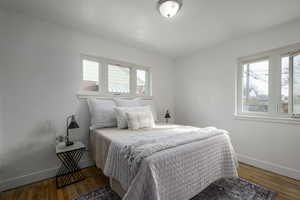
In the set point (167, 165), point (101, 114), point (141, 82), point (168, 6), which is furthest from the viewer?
point (141, 82)

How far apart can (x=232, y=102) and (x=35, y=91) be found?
339 cm

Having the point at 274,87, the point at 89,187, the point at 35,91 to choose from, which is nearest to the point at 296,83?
the point at 274,87

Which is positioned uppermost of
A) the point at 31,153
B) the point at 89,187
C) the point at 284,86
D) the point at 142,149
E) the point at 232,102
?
the point at 284,86

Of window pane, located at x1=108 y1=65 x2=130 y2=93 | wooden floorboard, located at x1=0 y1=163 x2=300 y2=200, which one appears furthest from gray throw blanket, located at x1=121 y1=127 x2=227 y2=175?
window pane, located at x1=108 y1=65 x2=130 y2=93

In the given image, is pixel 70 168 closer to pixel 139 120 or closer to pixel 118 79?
pixel 139 120

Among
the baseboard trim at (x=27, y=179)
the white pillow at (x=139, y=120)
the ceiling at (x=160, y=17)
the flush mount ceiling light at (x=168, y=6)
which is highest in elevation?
the ceiling at (x=160, y=17)

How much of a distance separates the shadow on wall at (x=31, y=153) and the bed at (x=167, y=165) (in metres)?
0.97

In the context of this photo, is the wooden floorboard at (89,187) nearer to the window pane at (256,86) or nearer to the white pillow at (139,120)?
the white pillow at (139,120)

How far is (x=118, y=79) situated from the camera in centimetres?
283

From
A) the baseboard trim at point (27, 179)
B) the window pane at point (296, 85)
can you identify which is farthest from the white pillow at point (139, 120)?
the window pane at point (296, 85)

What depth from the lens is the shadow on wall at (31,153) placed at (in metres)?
1.75

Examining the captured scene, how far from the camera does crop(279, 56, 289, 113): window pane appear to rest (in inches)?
83.0

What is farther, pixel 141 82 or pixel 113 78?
pixel 141 82

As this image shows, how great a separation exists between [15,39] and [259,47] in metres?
3.80
